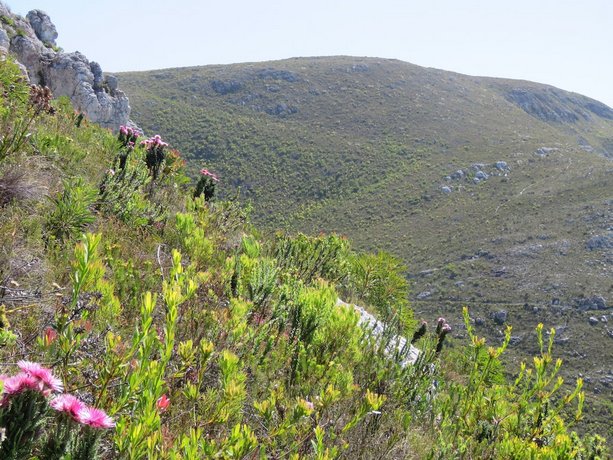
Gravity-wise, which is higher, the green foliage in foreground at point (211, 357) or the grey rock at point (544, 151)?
the grey rock at point (544, 151)

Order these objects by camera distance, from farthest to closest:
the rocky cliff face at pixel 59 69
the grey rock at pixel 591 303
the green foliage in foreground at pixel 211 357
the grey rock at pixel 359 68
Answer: the grey rock at pixel 359 68, the grey rock at pixel 591 303, the rocky cliff face at pixel 59 69, the green foliage in foreground at pixel 211 357

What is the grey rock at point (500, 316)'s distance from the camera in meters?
36.1

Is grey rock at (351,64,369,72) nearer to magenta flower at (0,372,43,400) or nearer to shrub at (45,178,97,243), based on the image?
shrub at (45,178,97,243)

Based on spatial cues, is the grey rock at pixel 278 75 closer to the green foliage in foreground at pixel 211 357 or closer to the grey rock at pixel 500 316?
the grey rock at pixel 500 316

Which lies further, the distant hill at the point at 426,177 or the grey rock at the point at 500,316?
the distant hill at the point at 426,177

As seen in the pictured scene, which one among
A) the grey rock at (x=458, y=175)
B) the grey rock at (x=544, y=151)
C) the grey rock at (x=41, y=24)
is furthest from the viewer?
the grey rock at (x=544, y=151)

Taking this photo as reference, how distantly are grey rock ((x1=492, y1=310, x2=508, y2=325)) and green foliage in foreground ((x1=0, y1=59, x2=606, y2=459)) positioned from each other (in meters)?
35.2

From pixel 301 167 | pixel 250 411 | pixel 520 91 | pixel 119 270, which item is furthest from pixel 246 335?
pixel 520 91

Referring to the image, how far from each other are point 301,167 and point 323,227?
13.1 meters

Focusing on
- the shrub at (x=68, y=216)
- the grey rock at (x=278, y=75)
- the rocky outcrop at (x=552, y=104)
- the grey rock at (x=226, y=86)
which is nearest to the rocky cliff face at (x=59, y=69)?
the shrub at (x=68, y=216)

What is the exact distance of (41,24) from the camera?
89.9 ft

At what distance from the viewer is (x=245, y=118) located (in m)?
70.2

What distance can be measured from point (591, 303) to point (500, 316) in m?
7.90

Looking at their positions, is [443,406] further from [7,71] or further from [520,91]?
[520,91]
